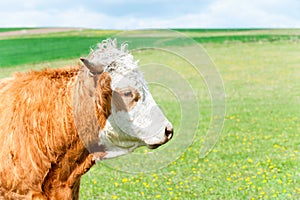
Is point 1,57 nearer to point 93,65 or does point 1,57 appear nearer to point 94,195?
point 94,195

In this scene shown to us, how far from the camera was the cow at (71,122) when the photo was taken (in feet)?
13.6

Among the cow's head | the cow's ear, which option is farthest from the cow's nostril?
Result: the cow's ear

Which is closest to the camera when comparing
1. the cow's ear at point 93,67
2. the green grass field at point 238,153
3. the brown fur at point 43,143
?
the cow's ear at point 93,67

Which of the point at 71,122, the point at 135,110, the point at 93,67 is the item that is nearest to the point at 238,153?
the point at 71,122

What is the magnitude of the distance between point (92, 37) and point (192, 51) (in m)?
48.9

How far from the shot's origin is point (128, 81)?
412 centimetres

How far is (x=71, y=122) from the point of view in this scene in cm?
442

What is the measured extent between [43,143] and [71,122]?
1.04 feet

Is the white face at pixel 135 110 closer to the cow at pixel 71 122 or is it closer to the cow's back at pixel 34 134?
the cow at pixel 71 122

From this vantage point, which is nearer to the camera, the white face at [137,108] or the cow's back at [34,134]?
the white face at [137,108]

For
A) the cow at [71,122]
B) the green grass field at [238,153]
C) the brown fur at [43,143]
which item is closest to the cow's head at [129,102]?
the cow at [71,122]

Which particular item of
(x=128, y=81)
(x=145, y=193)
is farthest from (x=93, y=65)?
(x=145, y=193)

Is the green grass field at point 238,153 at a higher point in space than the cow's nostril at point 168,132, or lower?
lower

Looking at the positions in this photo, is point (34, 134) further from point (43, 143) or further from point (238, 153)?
point (238, 153)
